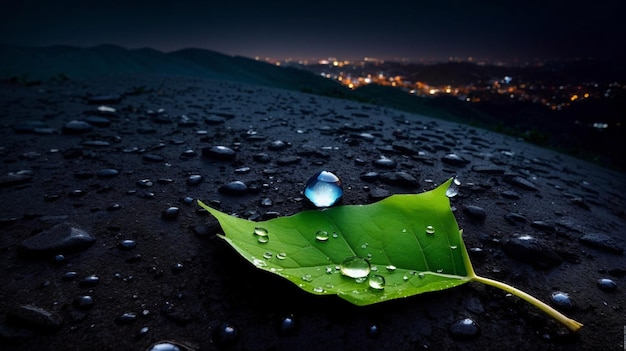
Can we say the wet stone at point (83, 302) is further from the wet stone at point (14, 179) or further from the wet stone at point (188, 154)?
the wet stone at point (188, 154)

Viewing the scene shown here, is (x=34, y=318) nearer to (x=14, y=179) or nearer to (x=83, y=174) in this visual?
(x=83, y=174)

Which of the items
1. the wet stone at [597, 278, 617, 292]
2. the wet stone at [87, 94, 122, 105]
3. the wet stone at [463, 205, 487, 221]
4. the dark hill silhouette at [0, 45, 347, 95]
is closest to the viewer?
the wet stone at [597, 278, 617, 292]

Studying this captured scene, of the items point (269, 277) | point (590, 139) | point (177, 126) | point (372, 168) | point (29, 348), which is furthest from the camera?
point (590, 139)

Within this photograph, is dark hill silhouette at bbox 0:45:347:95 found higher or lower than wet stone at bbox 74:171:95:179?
higher

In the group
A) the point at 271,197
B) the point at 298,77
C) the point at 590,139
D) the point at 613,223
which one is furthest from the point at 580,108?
the point at 271,197

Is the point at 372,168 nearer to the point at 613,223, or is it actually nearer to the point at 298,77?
the point at 613,223

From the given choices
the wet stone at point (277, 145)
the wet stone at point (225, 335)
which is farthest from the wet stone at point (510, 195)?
the wet stone at point (225, 335)

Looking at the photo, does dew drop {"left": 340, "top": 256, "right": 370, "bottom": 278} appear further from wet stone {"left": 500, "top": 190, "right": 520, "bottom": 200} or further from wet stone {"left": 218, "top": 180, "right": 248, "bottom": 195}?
wet stone {"left": 500, "top": 190, "right": 520, "bottom": 200}

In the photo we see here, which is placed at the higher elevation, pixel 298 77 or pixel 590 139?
pixel 298 77

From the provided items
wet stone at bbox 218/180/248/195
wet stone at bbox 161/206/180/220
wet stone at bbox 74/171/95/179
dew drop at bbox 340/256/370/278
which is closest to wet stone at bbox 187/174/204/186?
wet stone at bbox 218/180/248/195
